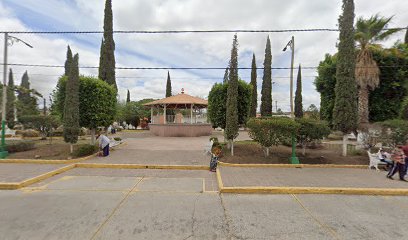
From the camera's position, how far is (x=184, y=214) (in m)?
5.42

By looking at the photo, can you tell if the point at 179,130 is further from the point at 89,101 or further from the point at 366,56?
the point at 366,56

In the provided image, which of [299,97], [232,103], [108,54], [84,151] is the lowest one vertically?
[84,151]

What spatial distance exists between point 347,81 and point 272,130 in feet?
16.2

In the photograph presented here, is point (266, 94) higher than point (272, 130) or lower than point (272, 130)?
higher

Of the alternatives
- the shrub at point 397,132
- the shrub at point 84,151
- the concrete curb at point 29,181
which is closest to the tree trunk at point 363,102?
the shrub at point 397,132

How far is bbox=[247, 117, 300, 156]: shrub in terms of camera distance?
10609 mm

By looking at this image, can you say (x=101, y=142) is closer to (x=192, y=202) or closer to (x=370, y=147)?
(x=192, y=202)

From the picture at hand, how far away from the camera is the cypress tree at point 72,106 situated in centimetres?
1195

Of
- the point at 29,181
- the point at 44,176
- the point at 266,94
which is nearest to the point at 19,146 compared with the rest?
the point at 44,176

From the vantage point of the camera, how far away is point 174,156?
1239cm

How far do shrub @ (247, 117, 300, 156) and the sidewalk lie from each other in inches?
61.1

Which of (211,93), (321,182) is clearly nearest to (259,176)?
(321,182)

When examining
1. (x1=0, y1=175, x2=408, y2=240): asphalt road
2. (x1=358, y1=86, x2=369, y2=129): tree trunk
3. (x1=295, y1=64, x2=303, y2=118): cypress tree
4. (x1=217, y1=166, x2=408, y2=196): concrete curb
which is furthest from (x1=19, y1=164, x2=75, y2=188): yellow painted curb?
(x1=295, y1=64, x2=303, y2=118): cypress tree

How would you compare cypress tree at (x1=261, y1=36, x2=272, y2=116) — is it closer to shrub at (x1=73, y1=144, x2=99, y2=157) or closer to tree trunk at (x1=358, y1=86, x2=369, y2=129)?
tree trunk at (x1=358, y1=86, x2=369, y2=129)
